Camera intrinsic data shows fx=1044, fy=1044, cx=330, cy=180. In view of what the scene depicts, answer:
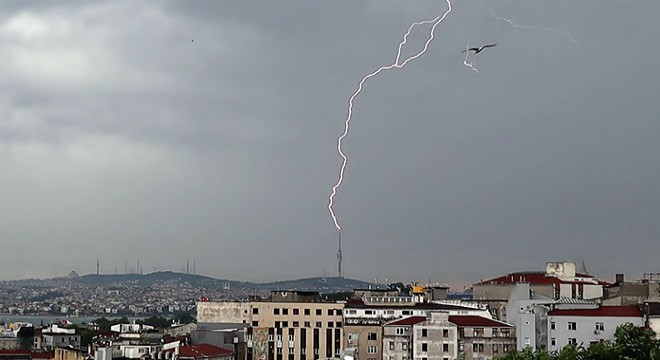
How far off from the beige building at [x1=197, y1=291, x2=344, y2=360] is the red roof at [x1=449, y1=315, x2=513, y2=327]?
37.2ft

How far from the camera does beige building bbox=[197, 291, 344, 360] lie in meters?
82.4

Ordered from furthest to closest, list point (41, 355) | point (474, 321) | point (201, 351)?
point (41, 355) < point (474, 321) < point (201, 351)

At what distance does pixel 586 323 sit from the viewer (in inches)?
2509

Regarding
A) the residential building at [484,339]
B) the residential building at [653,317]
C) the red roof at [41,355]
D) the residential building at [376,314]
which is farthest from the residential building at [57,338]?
the residential building at [653,317]

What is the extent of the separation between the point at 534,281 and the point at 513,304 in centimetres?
1051

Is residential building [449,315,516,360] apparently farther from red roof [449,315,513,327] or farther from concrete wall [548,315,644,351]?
concrete wall [548,315,644,351]

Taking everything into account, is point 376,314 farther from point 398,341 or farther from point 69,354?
point 69,354

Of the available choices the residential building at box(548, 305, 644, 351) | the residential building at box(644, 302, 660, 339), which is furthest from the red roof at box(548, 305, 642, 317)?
the residential building at box(644, 302, 660, 339)

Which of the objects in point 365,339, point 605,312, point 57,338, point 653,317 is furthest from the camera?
point 57,338

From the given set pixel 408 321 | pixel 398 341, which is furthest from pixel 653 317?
pixel 408 321

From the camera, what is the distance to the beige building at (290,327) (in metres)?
82.4

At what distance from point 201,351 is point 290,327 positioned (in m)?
14.2

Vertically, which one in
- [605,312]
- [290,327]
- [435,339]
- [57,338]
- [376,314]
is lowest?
[57,338]

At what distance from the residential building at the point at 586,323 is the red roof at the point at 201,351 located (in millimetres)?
22818
